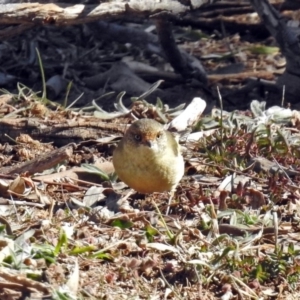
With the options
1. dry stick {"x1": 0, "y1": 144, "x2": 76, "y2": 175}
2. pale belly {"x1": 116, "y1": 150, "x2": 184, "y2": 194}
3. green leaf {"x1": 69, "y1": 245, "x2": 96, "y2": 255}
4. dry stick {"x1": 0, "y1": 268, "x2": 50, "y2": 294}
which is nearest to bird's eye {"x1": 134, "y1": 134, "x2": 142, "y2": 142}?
pale belly {"x1": 116, "y1": 150, "x2": 184, "y2": 194}

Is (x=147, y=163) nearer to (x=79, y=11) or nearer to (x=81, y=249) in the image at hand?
(x=81, y=249)

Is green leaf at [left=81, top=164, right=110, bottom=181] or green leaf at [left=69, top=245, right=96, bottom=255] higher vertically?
green leaf at [left=69, top=245, right=96, bottom=255]

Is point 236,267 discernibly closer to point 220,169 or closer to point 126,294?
point 126,294

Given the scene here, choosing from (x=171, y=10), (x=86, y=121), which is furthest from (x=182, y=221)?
(x=171, y=10)

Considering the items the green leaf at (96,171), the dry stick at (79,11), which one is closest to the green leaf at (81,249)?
the green leaf at (96,171)

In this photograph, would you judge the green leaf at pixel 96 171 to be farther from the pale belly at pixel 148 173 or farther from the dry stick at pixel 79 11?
the dry stick at pixel 79 11

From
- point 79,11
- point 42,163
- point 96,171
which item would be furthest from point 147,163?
point 79,11

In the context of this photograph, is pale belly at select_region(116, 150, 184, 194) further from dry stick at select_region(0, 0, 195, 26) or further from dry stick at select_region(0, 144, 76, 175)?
dry stick at select_region(0, 0, 195, 26)
